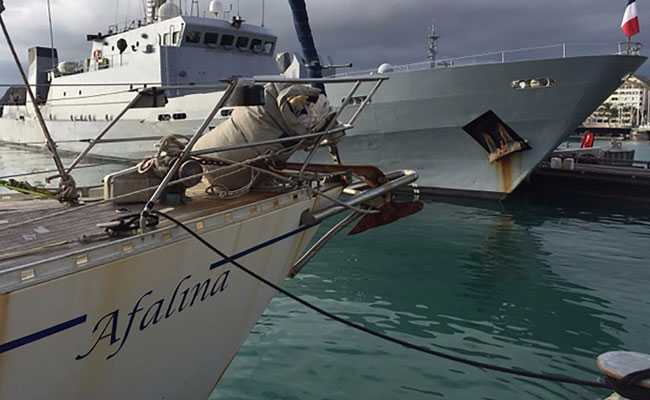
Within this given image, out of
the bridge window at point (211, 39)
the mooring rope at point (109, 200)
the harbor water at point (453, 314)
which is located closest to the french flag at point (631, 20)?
the harbor water at point (453, 314)

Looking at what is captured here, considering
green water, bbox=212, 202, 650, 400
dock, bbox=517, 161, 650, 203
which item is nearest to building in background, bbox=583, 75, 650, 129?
dock, bbox=517, 161, 650, 203

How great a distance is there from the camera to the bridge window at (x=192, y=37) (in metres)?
19.5

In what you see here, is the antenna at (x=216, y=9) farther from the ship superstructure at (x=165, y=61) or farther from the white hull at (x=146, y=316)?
the white hull at (x=146, y=316)

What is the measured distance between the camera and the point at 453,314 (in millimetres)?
7016

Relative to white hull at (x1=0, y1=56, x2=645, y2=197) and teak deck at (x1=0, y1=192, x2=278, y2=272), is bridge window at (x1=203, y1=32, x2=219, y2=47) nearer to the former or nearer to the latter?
white hull at (x1=0, y1=56, x2=645, y2=197)

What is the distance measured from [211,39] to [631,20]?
13564 millimetres

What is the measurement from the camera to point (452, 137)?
15.3 meters

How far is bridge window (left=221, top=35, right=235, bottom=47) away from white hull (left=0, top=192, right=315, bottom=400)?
57.5 feet

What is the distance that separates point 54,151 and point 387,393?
334cm

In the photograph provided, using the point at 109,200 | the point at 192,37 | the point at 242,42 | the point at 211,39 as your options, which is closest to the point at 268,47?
the point at 242,42

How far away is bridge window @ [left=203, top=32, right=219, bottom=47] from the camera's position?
19.9 metres

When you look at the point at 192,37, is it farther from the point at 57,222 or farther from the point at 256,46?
the point at 57,222

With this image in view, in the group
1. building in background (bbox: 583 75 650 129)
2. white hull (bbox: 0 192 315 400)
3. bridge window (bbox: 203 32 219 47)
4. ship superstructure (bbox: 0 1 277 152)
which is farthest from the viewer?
building in background (bbox: 583 75 650 129)

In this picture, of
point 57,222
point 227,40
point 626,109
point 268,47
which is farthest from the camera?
point 626,109
